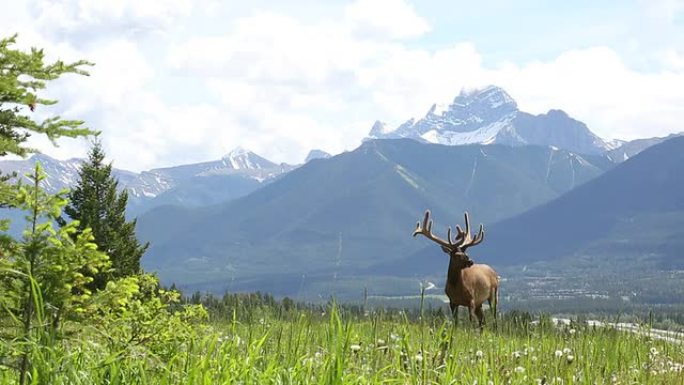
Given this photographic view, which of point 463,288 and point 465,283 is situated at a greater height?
point 465,283

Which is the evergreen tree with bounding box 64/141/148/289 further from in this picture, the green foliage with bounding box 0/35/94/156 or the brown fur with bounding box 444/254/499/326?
the green foliage with bounding box 0/35/94/156

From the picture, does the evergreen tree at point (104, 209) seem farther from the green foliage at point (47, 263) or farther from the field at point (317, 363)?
the green foliage at point (47, 263)

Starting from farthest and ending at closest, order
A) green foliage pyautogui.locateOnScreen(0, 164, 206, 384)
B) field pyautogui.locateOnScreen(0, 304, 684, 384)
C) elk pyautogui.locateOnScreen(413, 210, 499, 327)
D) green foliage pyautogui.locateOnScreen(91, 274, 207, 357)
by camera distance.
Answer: elk pyautogui.locateOnScreen(413, 210, 499, 327), green foliage pyautogui.locateOnScreen(91, 274, 207, 357), green foliage pyautogui.locateOnScreen(0, 164, 206, 384), field pyautogui.locateOnScreen(0, 304, 684, 384)

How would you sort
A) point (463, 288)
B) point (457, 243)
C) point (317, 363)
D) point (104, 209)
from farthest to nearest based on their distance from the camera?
point (104, 209), point (457, 243), point (463, 288), point (317, 363)

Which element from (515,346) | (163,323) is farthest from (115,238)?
(163,323)

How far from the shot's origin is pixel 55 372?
5.30m

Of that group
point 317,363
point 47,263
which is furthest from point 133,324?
point 317,363

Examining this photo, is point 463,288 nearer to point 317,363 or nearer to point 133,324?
point 317,363

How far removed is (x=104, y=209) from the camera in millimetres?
39344

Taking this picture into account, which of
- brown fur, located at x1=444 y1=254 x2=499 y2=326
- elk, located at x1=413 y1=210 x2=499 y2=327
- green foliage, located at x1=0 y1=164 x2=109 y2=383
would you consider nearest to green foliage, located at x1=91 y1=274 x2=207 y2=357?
green foliage, located at x1=0 y1=164 x2=109 y2=383

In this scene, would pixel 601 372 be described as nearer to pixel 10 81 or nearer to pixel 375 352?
pixel 375 352

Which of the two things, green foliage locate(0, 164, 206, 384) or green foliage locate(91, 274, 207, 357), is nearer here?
green foliage locate(0, 164, 206, 384)

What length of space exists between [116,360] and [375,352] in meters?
2.59

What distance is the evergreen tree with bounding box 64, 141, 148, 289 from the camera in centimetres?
3803
